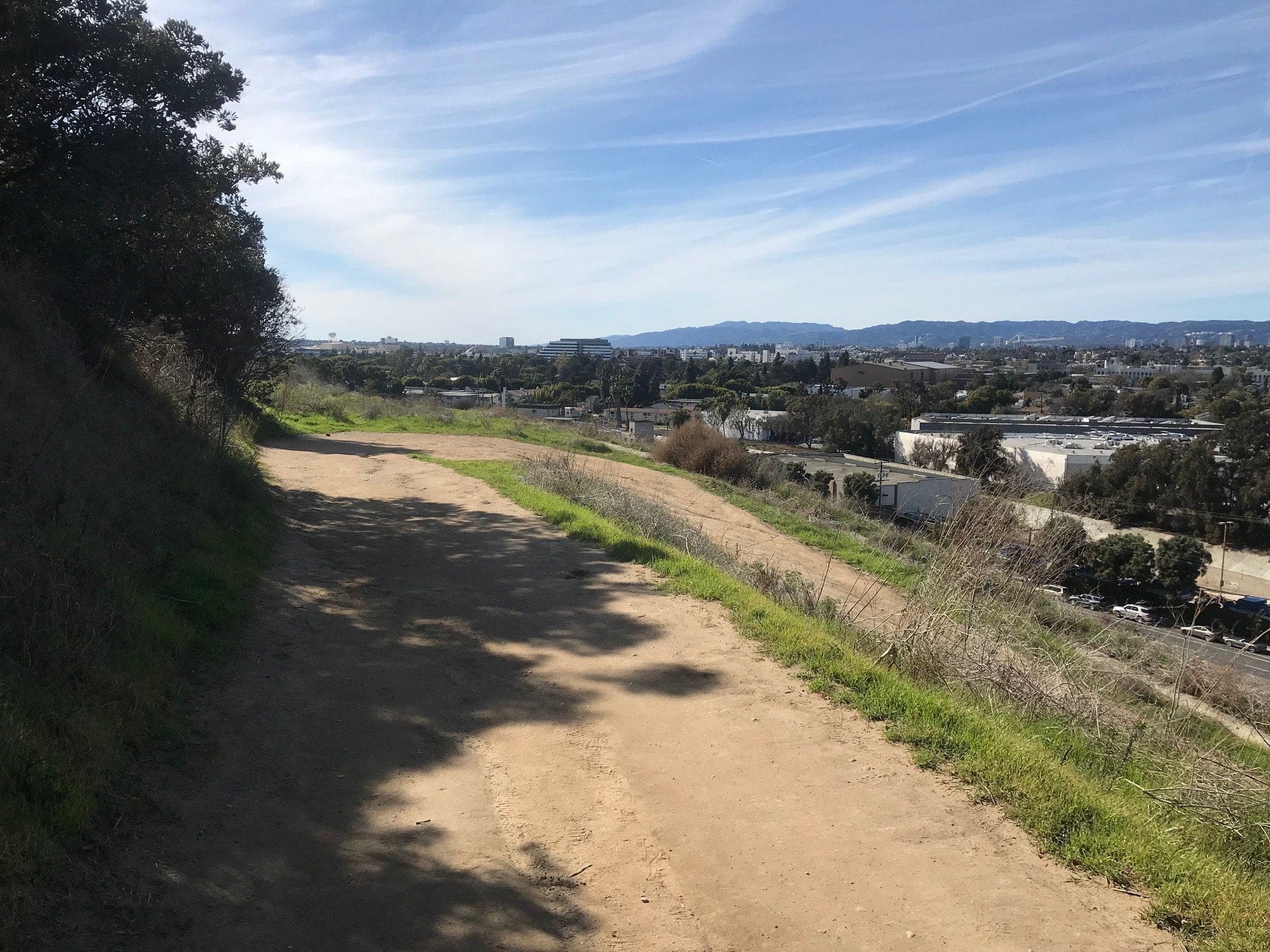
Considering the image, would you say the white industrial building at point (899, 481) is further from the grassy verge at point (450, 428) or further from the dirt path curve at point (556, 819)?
the dirt path curve at point (556, 819)

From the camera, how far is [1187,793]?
4293 millimetres

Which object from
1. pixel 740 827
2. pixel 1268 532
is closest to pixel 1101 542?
pixel 1268 532

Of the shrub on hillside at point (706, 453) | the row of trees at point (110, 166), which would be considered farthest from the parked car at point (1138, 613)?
the shrub on hillside at point (706, 453)

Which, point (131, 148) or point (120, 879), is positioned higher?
point (131, 148)

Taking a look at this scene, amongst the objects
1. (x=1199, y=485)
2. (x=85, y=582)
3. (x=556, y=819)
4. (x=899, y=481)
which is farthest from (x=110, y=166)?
(x=1199, y=485)

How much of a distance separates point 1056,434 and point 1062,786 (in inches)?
1226

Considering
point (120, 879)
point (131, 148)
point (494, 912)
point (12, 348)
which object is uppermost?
point (131, 148)

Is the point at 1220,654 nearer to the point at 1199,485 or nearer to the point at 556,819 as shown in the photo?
the point at 556,819

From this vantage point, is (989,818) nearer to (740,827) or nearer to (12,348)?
(740,827)

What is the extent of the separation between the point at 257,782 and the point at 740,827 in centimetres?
250

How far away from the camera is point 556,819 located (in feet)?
14.2

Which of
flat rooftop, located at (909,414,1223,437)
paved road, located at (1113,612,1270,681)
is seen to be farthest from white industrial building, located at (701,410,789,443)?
paved road, located at (1113,612,1270,681)

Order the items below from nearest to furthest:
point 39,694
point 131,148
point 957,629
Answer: point 39,694
point 957,629
point 131,148

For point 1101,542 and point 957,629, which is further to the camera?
point 1101,542
